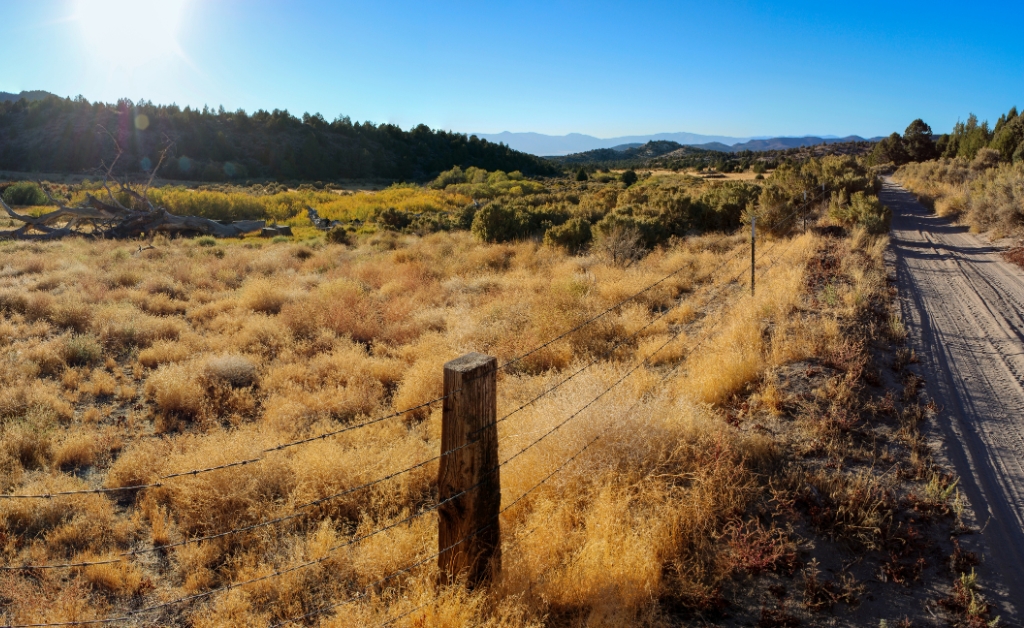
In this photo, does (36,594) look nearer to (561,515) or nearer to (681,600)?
(561,515)

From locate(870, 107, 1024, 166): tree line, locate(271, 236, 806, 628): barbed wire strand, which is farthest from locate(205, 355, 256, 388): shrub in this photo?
locate(870, 107, 1024, 166): tree line

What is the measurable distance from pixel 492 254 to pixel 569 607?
41.7 ft

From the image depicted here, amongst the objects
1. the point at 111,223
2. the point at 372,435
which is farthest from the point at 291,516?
the point at 111,223

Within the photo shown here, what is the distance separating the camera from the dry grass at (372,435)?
374 cm

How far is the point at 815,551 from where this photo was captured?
155 inches

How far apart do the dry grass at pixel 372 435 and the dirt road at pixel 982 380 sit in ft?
3.81

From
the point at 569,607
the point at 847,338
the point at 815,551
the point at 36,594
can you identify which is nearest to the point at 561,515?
the point at 569,607

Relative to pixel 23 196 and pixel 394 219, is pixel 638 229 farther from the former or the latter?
pixel 23 196

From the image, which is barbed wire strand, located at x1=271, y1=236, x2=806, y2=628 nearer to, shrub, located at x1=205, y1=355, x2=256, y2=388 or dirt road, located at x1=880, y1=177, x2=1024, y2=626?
dirt road, located at x1=880, y1=177, x2=1024, y2=626

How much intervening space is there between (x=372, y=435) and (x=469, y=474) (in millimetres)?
3012

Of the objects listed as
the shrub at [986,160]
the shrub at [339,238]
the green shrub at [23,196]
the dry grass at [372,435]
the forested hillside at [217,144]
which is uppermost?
the forested hillside at [217,144]

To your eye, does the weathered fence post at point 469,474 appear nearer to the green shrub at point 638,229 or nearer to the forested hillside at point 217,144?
the green shrub at point 638,229

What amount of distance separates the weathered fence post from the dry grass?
0.19m

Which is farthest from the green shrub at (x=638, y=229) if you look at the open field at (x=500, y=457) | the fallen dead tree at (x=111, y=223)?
the fallen dead tree at (x=111, y=223)
